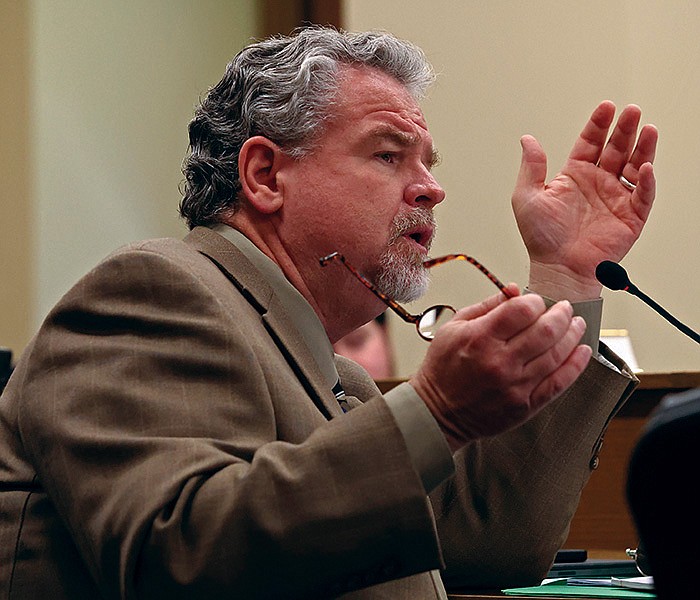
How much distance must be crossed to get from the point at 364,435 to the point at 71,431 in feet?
1.02

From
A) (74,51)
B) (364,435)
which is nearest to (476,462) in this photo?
(364,435)

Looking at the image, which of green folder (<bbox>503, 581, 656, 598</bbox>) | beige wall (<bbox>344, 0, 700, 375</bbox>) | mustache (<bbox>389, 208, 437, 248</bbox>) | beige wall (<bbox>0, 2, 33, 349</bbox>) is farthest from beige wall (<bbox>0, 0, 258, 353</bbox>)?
green folder (<bbox>503, 581, 656, 598</bbox>)

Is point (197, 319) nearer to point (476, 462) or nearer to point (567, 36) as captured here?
point (476, 462)

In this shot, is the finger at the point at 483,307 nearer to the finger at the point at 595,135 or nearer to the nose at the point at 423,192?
the nose at the point at 423,192

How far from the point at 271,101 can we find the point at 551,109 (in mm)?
1958

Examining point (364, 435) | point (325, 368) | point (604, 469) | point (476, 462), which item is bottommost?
point (604, 469)

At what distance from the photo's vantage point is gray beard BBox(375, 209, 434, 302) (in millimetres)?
1587

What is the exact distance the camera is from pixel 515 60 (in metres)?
3.48

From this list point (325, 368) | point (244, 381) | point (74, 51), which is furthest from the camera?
point (74, 51)

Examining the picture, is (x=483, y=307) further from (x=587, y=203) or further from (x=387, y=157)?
(x=587, y=203)

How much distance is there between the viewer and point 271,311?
1.44 meters

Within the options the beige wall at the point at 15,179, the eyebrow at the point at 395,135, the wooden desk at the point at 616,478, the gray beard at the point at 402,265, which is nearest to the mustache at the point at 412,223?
the gray beard at the point at 402,265

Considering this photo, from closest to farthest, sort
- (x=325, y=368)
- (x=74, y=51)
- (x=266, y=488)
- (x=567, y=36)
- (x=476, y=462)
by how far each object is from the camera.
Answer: (x=266, y=488)
(x=325, y=368)
(x=476, y=462)
(x=567, y=36)
(x=74, y=51)

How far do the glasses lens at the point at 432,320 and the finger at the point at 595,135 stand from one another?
19.0 inches
